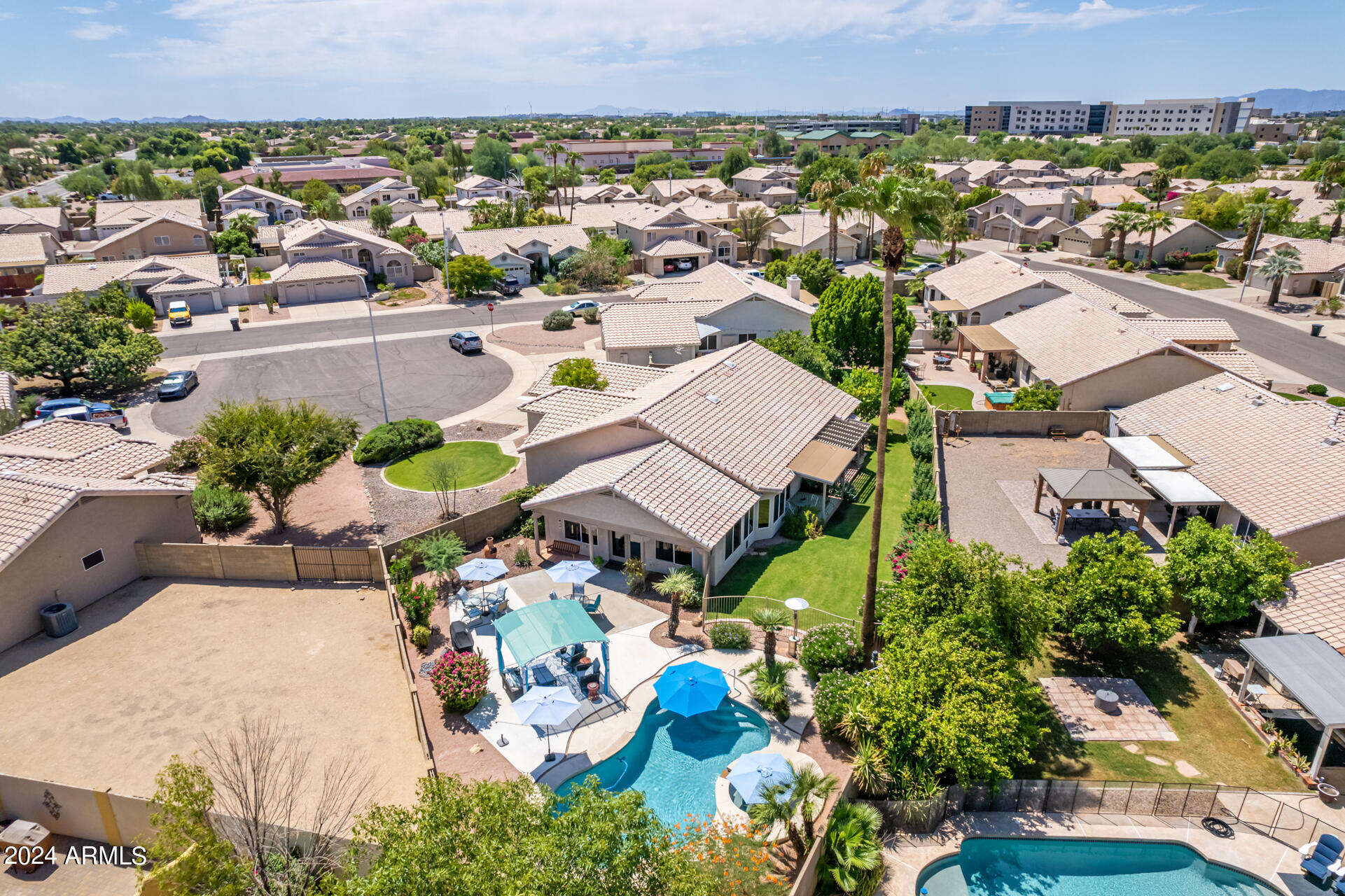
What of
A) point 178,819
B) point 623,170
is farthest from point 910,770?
point 623,170

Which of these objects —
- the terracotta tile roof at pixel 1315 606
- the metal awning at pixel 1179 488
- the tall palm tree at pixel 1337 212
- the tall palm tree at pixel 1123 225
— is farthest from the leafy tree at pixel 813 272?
the tall palm tree at pixel 1337 212

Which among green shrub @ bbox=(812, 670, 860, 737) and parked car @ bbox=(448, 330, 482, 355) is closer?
green shrub @ bbox=(812, 670, 860, 737)

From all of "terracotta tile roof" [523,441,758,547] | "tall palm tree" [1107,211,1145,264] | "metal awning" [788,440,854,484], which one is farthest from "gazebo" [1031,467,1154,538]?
"tall palm tree" [1107,211,1145,264]

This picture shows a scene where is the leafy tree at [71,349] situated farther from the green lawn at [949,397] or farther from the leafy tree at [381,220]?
the green lawn at [949,397]

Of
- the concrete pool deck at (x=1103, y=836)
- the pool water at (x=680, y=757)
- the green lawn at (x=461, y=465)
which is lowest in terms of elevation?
the concrete pool deck at (x=1103, y=836)

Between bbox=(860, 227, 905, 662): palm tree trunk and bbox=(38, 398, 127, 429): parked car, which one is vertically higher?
bbox=(860, 227, 905, 662): palm tree trunk

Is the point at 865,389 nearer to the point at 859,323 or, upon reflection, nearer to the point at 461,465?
the point at 859,323

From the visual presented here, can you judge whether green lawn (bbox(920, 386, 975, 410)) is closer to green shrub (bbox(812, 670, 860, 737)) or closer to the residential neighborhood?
the residential neighborhood
